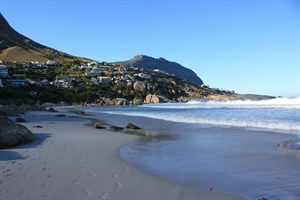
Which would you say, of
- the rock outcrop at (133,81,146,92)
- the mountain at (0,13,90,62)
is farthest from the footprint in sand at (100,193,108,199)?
the mountain at (0,13,90,62)

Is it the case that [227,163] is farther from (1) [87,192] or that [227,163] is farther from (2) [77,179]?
(1) [87,192]

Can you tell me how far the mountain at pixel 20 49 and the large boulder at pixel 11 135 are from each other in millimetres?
148817

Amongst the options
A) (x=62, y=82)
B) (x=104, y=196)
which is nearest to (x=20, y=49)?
(x=62, y=82)

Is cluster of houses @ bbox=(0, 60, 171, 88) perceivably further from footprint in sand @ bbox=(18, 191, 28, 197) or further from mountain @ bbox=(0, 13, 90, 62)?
footprint in sand @ bbox=(18, 191, 28, 197)

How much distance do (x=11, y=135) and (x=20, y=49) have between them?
16726 centimetres

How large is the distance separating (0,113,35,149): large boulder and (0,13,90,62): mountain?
149 meters

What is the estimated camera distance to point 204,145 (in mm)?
11742

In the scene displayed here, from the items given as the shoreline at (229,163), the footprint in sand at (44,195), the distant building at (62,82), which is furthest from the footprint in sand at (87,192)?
the distant building at (62,82)

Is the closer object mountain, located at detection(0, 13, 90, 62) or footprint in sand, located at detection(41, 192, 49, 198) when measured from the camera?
footprint in sand, located at detection(41, 192, 49, 198)

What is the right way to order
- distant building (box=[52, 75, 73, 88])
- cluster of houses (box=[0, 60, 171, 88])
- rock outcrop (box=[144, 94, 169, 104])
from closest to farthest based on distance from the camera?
cluster of houses (box=[0, 60, 171, 88])
distant building (box=[52, 75, 73, 88])
rock outcrop (box=[144, 94, 169, 104])

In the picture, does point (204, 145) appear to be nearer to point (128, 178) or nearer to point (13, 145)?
point (128, 178)

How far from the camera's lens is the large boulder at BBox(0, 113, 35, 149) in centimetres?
997

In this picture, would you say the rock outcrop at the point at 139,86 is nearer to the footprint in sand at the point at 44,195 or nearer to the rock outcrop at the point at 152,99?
the rock outcrop at the point at 152,99

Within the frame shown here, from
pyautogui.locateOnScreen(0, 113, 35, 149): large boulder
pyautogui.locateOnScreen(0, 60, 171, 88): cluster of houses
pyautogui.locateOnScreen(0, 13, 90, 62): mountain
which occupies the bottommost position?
pyautogui.locateOnScreen(0, 113, 35, 149): large boulder
